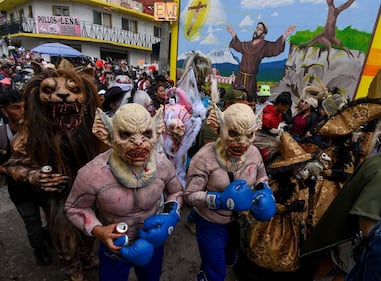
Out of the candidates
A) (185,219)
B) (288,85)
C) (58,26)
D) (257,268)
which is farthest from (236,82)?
(58,26)

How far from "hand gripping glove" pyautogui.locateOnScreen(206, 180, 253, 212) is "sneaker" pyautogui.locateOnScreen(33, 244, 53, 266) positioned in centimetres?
201

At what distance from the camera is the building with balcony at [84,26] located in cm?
2062

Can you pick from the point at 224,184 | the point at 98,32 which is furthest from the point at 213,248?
the point at 98,32

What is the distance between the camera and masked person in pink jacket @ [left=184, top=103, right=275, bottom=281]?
1620 millimetres

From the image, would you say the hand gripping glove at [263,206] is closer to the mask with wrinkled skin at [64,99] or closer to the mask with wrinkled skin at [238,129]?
the mask with wrinkled skin at [238,129]

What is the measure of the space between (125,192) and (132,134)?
1.23 feet

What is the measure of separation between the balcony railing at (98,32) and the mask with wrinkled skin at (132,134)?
77.2 feet

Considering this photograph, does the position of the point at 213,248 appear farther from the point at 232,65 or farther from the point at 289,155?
the point at 232,65

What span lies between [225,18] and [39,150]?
5941 millimetres

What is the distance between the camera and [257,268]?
2258 mm

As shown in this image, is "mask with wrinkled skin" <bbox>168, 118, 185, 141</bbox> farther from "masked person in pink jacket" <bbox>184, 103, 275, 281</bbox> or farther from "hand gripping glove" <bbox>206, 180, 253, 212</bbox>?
"hand gripping glove" <bbox>206, 180, 253, 212</bbox>

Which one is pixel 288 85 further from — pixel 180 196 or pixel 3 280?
pixel 3 280

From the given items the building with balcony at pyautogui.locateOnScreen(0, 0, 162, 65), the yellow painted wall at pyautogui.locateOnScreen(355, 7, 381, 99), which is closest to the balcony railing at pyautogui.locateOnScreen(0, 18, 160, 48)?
the building with balcony at pyautogui.locateOnScreen(0, 0, 162, 65)

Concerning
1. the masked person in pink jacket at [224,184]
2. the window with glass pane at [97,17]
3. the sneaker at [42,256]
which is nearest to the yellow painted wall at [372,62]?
the masked person in pink jacket at [224,184]
